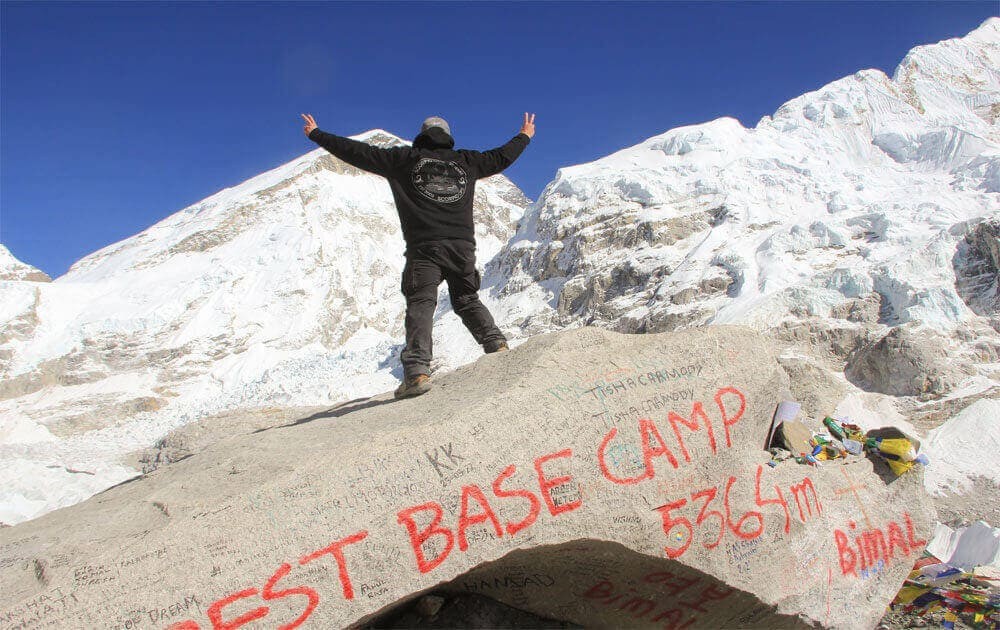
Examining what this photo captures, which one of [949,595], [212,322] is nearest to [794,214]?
[949,595]

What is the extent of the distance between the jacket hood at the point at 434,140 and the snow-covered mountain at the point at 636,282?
42.6 feet

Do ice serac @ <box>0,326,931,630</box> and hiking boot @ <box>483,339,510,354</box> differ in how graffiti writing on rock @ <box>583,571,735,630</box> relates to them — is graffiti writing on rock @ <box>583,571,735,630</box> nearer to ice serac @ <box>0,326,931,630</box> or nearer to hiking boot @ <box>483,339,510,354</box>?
ice serac @ <box>0,326,931,630</box>

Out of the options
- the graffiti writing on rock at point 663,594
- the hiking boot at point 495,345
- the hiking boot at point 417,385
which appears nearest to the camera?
the graffiti writing on rock at point 663,594

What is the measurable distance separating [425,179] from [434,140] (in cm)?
30

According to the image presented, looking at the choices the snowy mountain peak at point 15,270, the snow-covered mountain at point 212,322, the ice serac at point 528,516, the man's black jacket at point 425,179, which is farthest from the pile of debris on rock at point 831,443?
the snowy mountain peak at point 15,270

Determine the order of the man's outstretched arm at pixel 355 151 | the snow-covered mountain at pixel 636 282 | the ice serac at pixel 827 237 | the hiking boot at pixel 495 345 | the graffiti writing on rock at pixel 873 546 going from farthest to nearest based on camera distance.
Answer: the snow-covered mountain at pixel 636 282 → the ice serac at pixel 827 237 → the hiking boot at pixel 495 345 → the man's outstretched arm at pixel 355 151 → the graffiti writing on rock at pixel 873 546

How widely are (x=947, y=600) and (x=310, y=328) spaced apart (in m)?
48.6

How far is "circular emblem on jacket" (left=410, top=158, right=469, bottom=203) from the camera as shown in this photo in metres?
4.05

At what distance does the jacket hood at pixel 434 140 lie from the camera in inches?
164

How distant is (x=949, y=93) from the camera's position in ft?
159

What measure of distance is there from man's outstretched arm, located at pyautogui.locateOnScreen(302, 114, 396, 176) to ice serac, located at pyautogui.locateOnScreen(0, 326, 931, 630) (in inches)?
56.6

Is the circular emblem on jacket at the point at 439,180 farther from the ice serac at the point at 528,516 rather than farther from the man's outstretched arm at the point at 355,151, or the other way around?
the ice serac at the point at 528,516

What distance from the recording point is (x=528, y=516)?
119 inches

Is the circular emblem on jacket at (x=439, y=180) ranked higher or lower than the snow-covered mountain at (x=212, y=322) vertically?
lower
